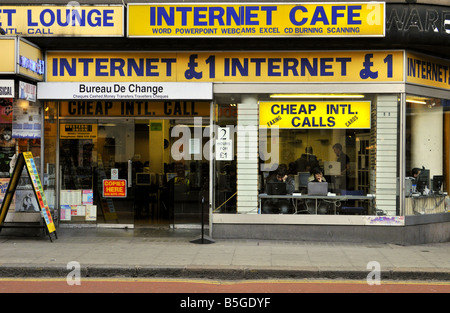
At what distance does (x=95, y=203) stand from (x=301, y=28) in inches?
262

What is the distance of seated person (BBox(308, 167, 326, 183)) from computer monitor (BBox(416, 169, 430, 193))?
2218 mm

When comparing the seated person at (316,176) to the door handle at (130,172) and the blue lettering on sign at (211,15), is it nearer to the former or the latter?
the blue lettering on sign at (211,15)

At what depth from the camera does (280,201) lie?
1096 centimetres

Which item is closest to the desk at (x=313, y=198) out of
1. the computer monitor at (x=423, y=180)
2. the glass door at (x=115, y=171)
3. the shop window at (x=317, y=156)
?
the shop window at (x=317, y=156)

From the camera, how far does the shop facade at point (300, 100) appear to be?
10352 millimetres

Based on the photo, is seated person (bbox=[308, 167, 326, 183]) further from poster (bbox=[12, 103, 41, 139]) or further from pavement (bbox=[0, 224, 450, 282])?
poster (bbox=[12, 103, 41, 139])

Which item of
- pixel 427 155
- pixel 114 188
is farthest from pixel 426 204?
pixel 114 188

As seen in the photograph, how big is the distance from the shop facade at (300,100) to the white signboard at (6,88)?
35.8 inches

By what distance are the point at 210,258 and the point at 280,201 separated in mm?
2770

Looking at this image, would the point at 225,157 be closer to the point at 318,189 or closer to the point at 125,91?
the point at 318,189

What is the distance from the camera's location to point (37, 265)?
817 cm

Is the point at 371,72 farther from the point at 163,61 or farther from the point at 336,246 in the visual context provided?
the point at 163,61

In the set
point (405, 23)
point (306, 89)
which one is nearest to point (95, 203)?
point (306, 89)

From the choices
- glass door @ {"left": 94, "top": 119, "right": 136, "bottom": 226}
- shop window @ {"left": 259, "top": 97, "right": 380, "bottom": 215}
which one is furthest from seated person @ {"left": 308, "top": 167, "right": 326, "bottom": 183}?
glass door @ {"left": 94, "top": 119, "right": 136, "bottom": 226}
